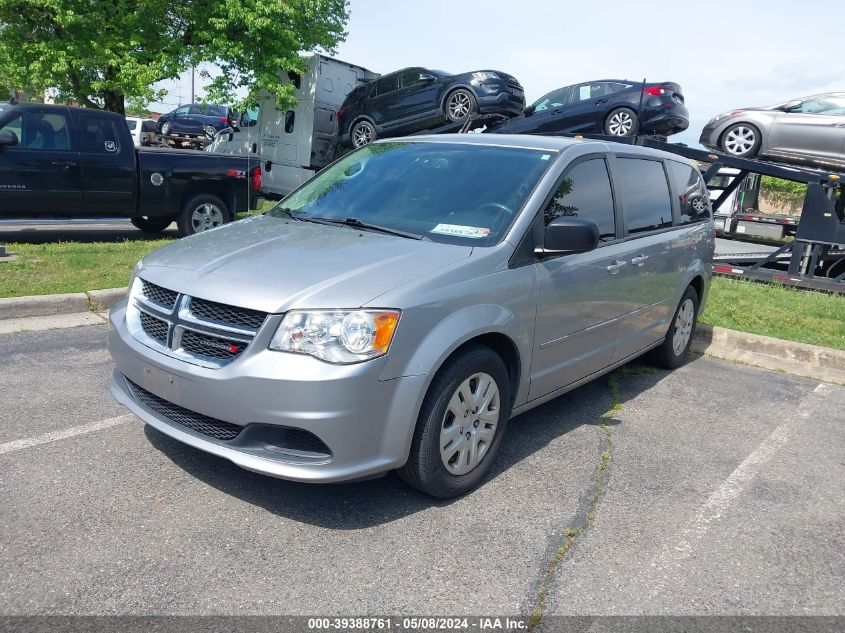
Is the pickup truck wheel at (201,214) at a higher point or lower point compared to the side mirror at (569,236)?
lower

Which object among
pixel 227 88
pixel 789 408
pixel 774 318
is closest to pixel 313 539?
pixel 789 408

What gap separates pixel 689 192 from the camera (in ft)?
20.7

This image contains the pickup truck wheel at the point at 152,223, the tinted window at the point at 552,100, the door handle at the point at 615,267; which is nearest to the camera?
the door handle at the point at 615,267

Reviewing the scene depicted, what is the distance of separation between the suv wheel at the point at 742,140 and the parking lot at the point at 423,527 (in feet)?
24.5

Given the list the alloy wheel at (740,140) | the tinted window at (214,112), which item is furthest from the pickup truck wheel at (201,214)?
the tinted window at (214,112)

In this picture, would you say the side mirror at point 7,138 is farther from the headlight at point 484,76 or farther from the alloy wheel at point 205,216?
the headlight at point 484,76

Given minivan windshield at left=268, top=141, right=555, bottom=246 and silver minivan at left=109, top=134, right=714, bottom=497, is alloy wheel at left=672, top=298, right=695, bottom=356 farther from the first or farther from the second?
minivan windshield at left=268, top=141, right=555, bottom=246

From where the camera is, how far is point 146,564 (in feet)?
9.74

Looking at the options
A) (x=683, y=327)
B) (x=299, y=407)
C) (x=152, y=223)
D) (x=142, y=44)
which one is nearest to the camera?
(x=299, y=407)

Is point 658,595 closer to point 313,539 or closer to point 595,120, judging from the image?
point 313,539

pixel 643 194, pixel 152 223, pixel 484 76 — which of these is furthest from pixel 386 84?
pixel 643 194

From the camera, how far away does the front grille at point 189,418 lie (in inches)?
131

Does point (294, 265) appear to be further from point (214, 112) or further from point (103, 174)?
point (214, 112)

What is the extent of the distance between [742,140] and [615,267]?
781 centimetres
